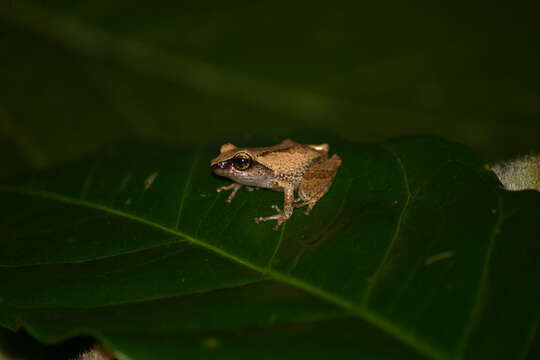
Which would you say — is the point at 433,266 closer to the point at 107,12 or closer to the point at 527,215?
the point at 527,215

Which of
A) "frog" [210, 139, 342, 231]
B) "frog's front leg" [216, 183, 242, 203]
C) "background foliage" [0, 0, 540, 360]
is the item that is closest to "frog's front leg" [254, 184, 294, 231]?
"frog" [210, 139, 342, 231]

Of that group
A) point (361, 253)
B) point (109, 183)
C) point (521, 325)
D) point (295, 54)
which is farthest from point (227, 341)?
point (295, 54)

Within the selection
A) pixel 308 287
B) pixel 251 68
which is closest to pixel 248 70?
pixel 251 68

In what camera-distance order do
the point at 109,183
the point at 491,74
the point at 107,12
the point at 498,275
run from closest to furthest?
the point at 498,275 → the point at 109,183 → the point at 491,74 → the point at 107,12

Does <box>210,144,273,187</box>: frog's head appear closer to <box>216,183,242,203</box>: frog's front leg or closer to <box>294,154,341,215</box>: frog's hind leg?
<box>216,183,242,203</box>: frog's front leg

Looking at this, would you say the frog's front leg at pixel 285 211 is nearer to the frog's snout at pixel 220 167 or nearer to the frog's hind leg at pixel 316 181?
the frog's hind leg at pixel 316 181

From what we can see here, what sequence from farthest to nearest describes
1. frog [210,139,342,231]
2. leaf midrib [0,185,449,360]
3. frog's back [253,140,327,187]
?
frog's back [253,140,327,187]
frog [210,139,342,231]
leaf midrib [0,185,449,360]

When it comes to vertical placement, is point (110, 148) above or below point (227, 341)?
above

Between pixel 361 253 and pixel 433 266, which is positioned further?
pixel 361 253
